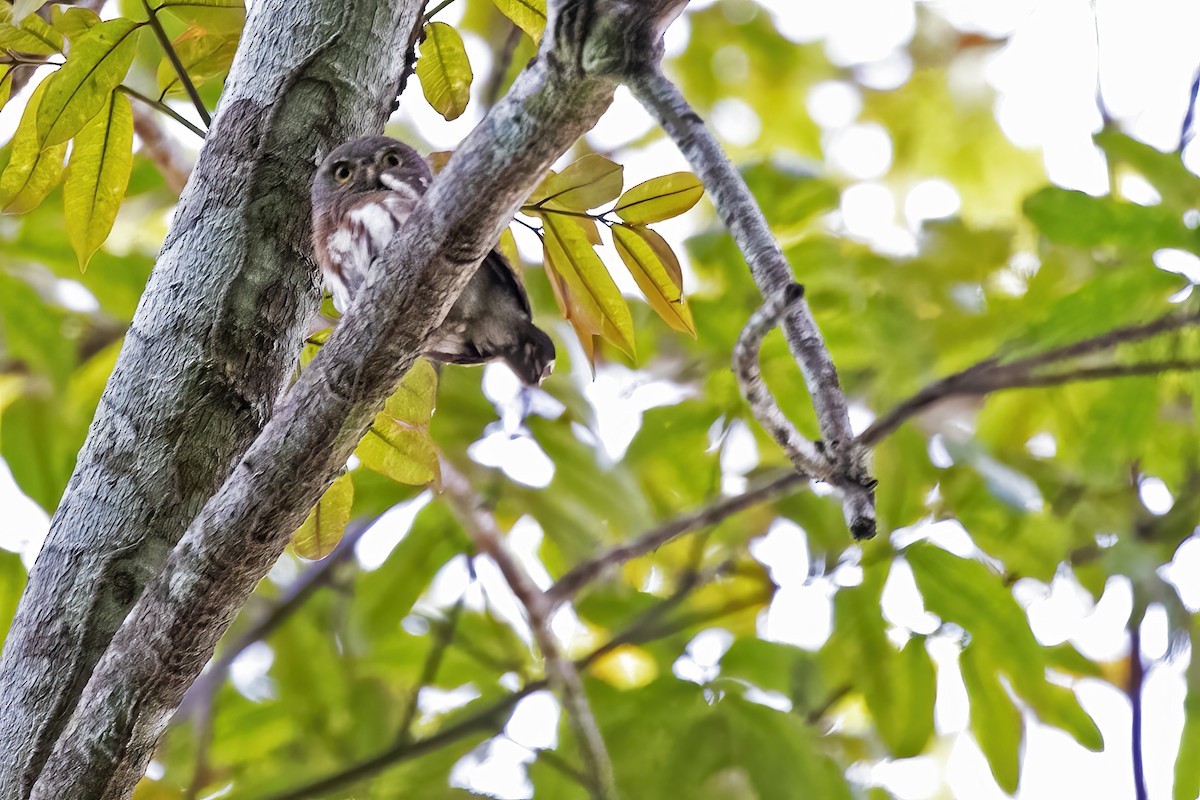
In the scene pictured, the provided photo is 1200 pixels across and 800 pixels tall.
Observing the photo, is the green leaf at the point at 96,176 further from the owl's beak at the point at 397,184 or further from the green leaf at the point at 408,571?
the green leaf at the point at 408,571

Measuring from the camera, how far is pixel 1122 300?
1.78 metres

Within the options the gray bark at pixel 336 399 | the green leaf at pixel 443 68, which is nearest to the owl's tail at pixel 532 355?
the green leaf at pixel 443 68

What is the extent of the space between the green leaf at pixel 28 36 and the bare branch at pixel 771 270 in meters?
0.87

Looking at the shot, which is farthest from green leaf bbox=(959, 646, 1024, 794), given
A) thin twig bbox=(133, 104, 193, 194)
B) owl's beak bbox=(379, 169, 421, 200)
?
thin twig bbox=(133, 104, 193, 194)

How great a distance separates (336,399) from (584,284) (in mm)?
466

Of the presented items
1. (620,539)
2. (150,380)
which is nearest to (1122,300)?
(620,539)

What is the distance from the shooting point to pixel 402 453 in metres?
1.31

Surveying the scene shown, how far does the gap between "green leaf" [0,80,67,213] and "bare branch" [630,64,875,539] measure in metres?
0.89

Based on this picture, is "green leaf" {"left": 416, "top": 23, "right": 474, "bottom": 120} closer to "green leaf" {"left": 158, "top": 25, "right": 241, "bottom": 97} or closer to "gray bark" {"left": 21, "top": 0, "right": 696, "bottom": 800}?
"green leaf" {"left": 158, "top": 25, "right": 241, "bottom": 97}

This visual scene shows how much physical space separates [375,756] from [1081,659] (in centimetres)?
135

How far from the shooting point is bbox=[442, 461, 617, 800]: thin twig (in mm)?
1721

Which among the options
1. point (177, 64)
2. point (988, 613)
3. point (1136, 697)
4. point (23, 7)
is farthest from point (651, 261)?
point (1136, 697)

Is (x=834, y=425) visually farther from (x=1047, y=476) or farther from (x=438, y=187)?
(x=1047, y=476)

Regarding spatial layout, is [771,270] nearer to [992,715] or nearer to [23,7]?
[23,7]
